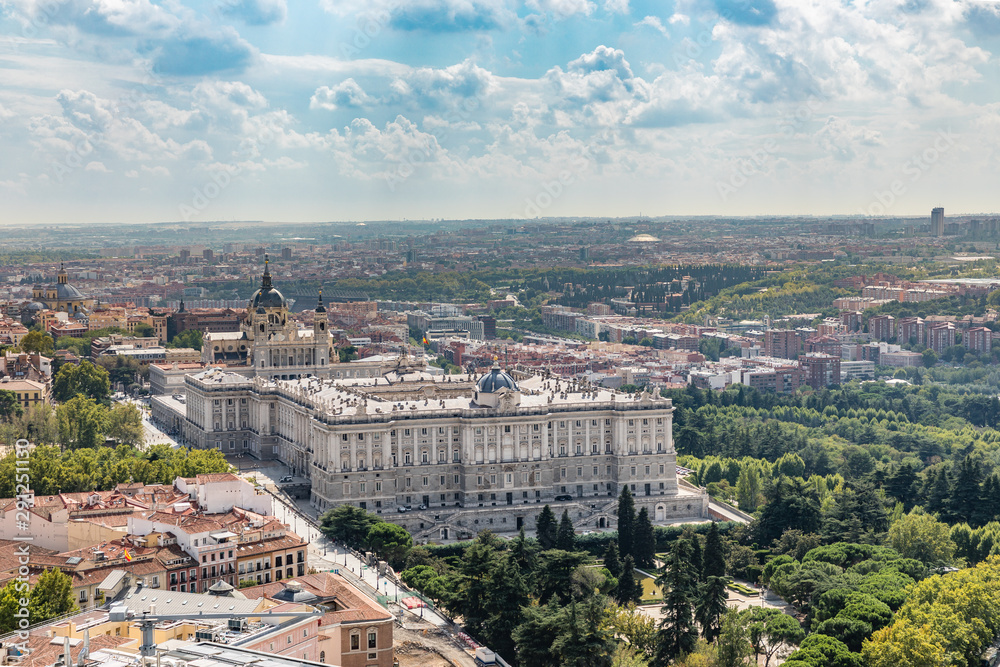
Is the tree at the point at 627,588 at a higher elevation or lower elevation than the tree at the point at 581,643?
lower

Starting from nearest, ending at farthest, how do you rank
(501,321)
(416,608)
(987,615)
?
1. (987,615)
2. (416,608)
3. (501,321)

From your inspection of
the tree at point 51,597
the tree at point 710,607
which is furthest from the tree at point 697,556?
the tree at point 51,597

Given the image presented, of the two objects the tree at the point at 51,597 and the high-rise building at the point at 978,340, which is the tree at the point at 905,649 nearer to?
the tree at the point at 51,597

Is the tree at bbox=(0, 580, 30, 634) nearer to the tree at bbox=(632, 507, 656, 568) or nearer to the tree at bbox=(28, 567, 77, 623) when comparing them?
the tree at bbox=(28, 567, 77, 623)

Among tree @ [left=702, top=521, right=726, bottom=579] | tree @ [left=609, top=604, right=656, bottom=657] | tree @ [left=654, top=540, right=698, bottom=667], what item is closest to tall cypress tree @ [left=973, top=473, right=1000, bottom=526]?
tree @ [left=702, top=521, right=726, bottom=579]

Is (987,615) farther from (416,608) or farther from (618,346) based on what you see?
(618,346)

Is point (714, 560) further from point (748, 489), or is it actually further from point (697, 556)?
point (748, 489)

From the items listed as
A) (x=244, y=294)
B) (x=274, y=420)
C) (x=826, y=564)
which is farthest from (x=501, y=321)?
(x=826, y=564)
